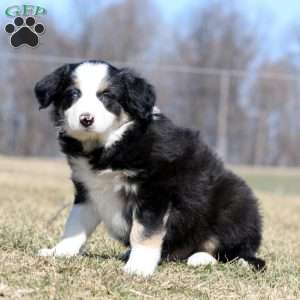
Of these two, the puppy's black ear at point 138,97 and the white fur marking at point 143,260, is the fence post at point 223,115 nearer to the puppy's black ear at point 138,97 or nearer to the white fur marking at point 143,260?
the puppy's black ear at point 138,97

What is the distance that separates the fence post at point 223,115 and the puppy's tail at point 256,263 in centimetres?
1482

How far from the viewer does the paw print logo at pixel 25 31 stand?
5.35 meters

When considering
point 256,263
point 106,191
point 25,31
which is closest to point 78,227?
point 106,191

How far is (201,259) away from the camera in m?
4.84

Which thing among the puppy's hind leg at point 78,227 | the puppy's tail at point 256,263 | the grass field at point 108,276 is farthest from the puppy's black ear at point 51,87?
the puppy's tail at point 256,263

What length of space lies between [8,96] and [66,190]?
8.32m

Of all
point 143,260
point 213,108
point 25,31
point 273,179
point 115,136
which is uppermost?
point 25,31

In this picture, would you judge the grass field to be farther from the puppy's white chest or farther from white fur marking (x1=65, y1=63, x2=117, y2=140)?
white fur marking (x1=65, y1=63, x2=117, y2=140)

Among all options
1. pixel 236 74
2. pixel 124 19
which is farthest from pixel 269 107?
pixel 124 19

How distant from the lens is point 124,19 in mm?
26875

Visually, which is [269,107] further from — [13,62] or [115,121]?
[115,121]

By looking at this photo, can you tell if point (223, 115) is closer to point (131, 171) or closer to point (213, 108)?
point (213, 108)

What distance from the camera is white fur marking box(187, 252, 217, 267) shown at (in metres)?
4.79

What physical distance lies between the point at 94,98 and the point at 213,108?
54.0 ft
